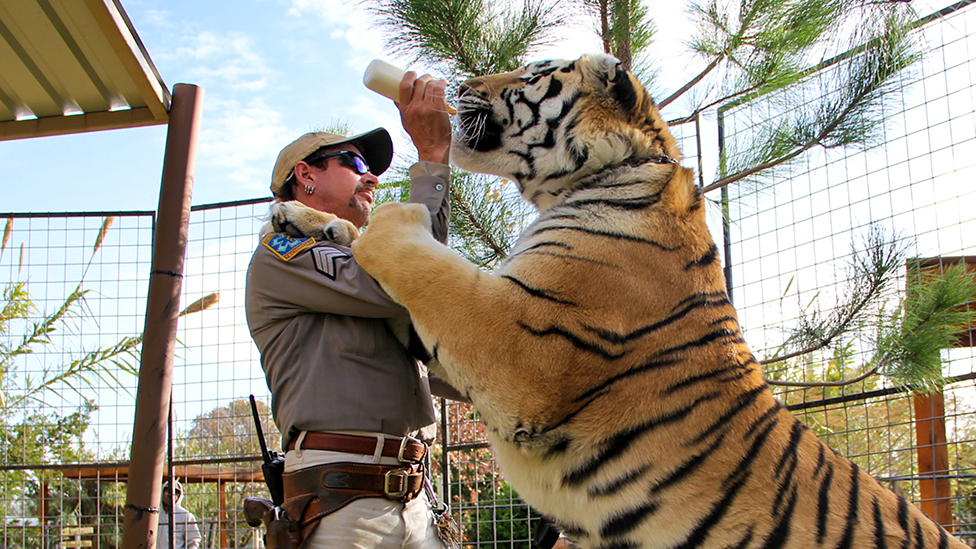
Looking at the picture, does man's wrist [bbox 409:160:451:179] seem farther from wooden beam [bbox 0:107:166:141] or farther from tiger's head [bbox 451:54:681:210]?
wooden beam [bbox 0:107:166:141]

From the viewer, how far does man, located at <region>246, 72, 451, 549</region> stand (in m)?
2.06

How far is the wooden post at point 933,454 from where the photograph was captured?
14.6 feet

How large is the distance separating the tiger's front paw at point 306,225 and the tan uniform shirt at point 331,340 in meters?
0.06

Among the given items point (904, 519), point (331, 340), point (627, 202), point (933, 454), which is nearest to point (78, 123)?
point (331, 340)

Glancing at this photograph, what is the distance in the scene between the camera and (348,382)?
6.97 ft

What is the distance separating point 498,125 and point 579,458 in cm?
121

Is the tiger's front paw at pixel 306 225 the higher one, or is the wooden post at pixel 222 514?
the tiger's front paw at pixel 306 225

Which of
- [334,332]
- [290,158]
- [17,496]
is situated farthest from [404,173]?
[17,496]

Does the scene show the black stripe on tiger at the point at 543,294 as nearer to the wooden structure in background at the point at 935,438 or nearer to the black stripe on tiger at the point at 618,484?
the black stripe on tiger at the point at 618,484

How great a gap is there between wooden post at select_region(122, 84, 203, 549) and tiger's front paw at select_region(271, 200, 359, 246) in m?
1.76

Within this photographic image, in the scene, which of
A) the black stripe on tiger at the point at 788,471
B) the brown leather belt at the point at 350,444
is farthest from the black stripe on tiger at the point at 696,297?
the brown leather belt at the point at 350,444

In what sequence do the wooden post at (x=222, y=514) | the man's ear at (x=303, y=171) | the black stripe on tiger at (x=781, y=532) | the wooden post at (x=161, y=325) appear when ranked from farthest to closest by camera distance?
the wooden post at (x=222, y=514) → the wooden post at (x=161, y=325) → the man's ear at (x=303, y=171) → the black stripe on tiger at (x=781, y=532)

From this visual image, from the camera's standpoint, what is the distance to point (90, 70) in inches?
155

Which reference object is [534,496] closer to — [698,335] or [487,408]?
[487,408]
